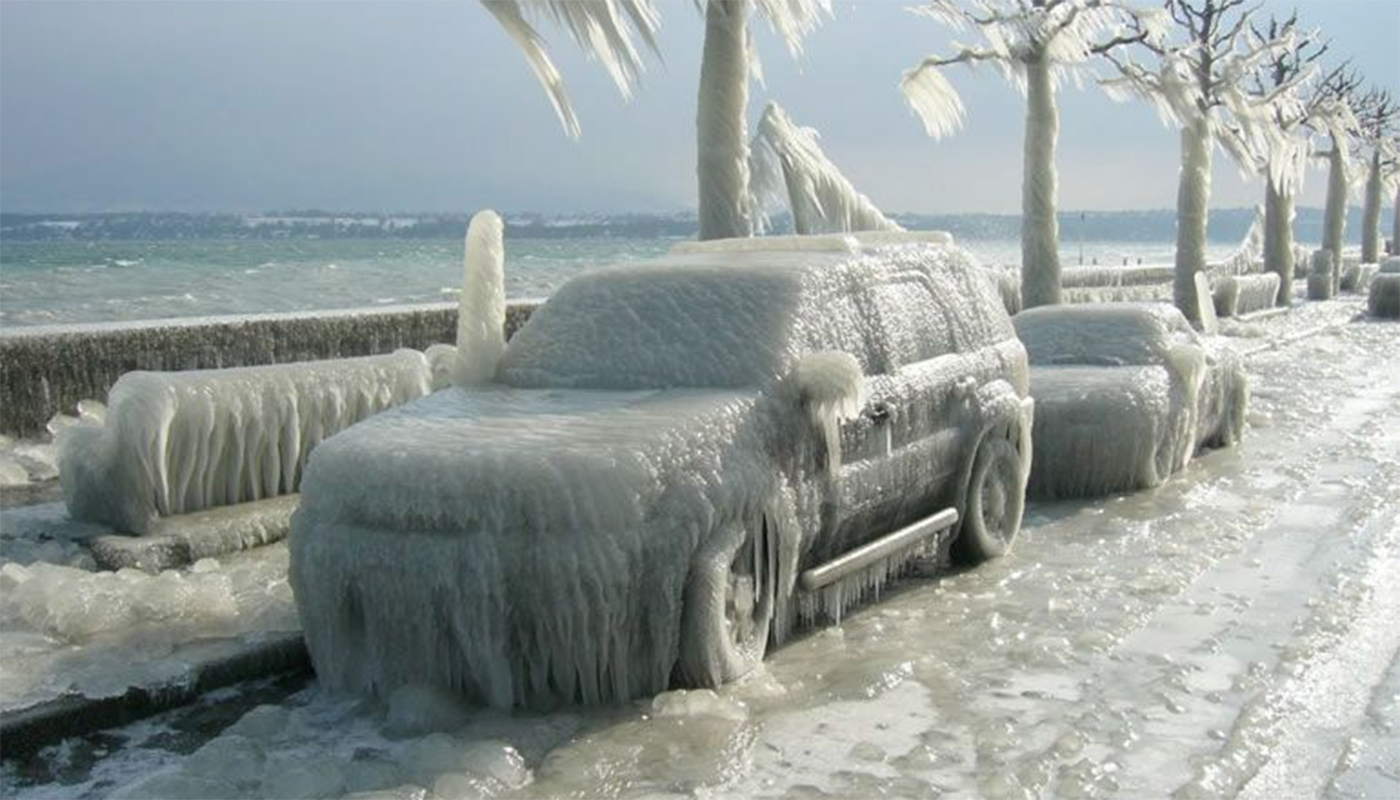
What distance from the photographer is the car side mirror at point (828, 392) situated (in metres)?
6.41

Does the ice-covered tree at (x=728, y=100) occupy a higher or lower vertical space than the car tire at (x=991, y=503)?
higher

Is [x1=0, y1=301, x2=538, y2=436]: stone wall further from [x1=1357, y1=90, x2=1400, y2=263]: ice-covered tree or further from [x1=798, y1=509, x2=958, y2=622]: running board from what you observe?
[x1=1357, y1=90, x2=1400, y2=263]: ice-covered tree

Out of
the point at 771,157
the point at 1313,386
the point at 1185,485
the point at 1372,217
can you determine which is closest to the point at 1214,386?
the point at 1185,485

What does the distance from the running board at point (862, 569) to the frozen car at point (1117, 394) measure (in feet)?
9.87

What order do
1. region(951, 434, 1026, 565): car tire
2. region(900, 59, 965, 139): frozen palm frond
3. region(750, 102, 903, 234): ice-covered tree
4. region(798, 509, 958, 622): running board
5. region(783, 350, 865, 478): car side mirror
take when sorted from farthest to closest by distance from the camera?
region(900, 59, 965, 139): frozen palm frond → region(750, 102, 903, 234): ice-covered tree → region(951, 434, 1026, 565): car tire → region(798, 509, 958, 622): running board → region(783, 350, 865, 478): car side mirror

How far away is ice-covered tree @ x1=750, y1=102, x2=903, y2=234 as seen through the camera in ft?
48.4

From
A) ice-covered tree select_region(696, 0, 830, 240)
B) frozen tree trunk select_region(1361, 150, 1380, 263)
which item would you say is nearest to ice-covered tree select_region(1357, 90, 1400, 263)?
frozen tree trunk select_region(1361, 150, 1380, 263)

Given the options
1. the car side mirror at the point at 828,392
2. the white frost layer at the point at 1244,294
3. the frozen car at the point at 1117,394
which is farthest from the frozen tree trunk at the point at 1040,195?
the car side mirror at the point at 828,392

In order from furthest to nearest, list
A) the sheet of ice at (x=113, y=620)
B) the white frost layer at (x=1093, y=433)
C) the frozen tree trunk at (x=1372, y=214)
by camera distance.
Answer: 1. the frozen tree trunk at (x=1372, y=214)
2. the white frost layer at (x=1093, y=433)
3. the sheet of ice at (x=113, y=620)

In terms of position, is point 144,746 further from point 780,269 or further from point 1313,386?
point 1313,386

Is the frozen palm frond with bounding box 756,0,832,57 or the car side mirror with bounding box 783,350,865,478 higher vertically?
the frozen palm frond with bounding box 756,0,832,57

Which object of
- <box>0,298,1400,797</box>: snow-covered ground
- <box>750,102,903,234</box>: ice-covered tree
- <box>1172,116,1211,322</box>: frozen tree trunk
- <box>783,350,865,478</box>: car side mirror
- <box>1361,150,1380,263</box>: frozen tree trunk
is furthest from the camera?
<box>1361,150,1380,263</box>: frozen tree trunk

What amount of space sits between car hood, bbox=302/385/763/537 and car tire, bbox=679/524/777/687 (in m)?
0.26

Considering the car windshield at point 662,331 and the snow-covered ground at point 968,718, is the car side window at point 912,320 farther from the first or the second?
the snow-covered ground at point 968,718
